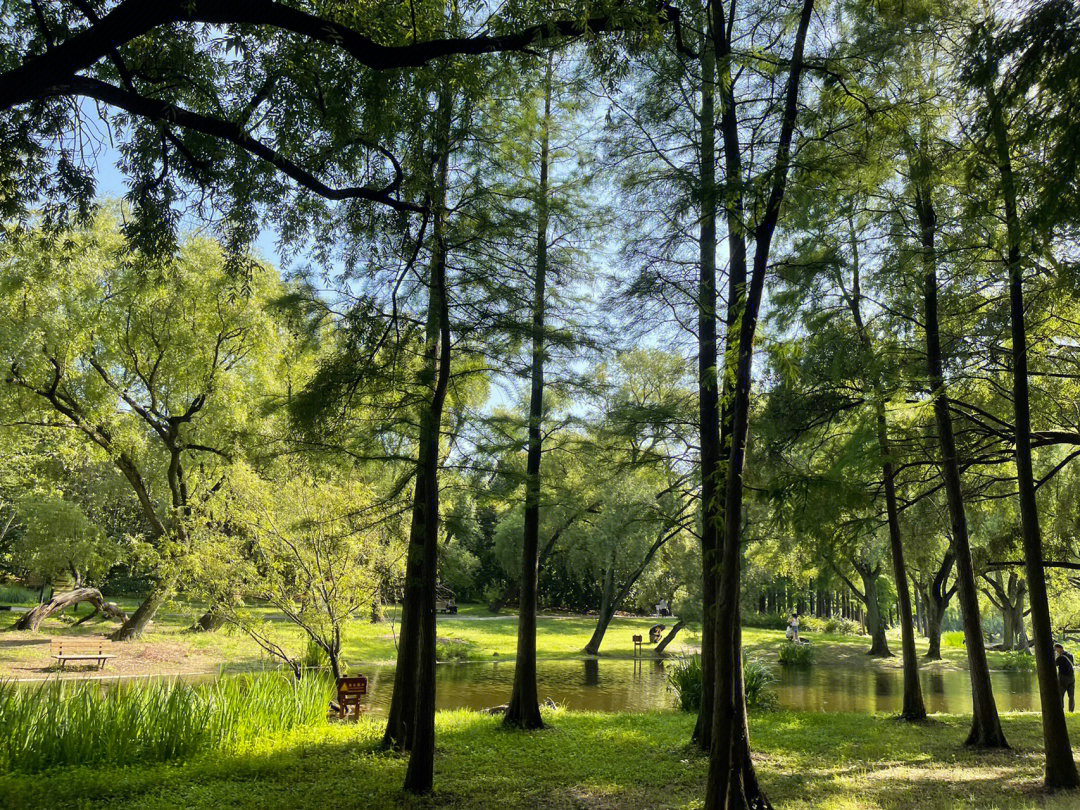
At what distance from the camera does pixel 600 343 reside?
1129 cm

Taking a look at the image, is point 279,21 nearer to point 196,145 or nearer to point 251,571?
point 196,145

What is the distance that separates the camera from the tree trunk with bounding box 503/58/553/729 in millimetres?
10747

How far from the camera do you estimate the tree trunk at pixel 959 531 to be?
9.52m

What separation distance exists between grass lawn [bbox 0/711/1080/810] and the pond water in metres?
4.34

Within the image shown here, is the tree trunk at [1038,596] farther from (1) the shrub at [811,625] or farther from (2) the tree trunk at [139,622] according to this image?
(1) the shrub at [811,625]

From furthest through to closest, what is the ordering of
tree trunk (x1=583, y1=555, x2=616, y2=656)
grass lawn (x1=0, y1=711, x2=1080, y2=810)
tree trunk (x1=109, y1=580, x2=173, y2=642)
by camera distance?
tree trunk (x1=583, y1=555, x2=616, y2=656) → tree trunk (x1=109, y1=580, x2=173, y2=642) → grass lawn (x1=0, y1=711, x2=1080, y2=810)

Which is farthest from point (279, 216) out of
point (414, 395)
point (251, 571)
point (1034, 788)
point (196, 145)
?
point (1034, 788)

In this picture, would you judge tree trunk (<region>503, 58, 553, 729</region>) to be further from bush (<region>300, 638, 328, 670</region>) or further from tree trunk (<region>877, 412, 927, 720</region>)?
bush (<region>300, 638, 328, 670</region>)

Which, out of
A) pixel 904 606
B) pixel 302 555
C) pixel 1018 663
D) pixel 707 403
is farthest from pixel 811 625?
pixel 707 403

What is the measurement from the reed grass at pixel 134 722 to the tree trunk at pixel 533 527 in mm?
3166

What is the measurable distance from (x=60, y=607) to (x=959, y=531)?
23328 mm

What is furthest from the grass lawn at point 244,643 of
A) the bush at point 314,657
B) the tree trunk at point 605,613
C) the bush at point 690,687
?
the bush at point 690,687

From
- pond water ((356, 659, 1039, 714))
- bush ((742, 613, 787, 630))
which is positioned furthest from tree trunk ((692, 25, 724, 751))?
bush ((742, 613, 787, 630))

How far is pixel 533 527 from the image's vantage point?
11.7m
